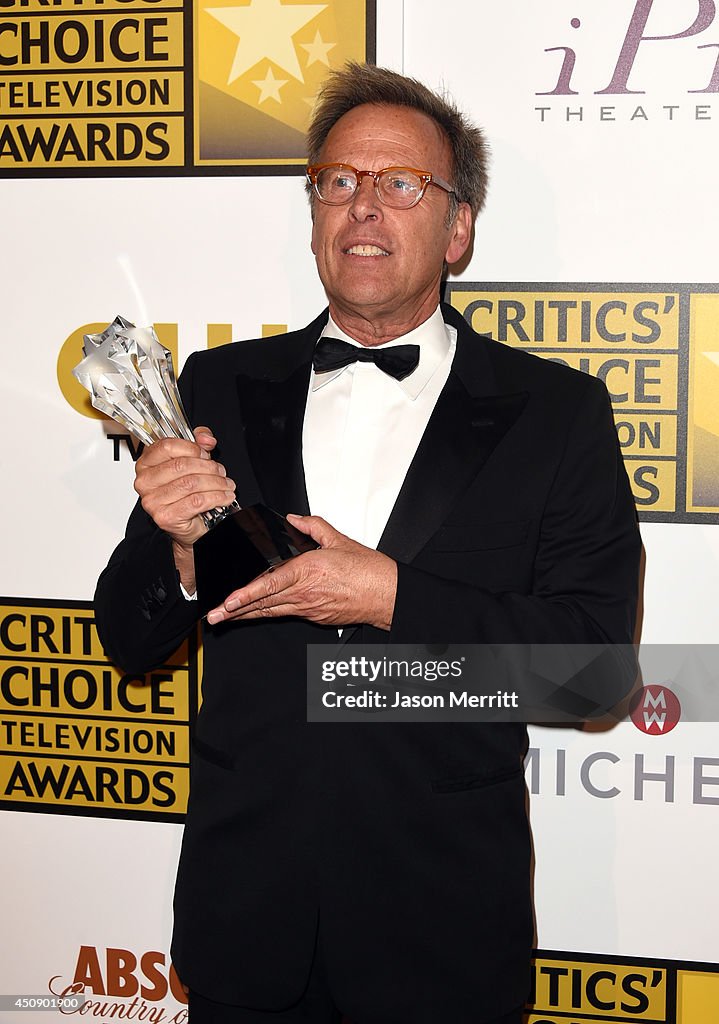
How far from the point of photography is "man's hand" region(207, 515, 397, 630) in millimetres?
1327

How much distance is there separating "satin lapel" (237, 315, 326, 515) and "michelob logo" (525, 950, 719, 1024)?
1.11 metres

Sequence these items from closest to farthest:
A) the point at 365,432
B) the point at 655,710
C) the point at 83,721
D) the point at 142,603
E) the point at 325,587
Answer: the point at 325,587, the point at 142,603, the point at 365,432, the point at 655,710, the point at 83,721

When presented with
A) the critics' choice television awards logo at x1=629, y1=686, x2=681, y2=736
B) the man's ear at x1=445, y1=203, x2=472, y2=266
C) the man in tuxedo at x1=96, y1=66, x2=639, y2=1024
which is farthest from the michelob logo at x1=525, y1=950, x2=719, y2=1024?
the man's ear at x1=445, y1=203, x2=472, y2=266

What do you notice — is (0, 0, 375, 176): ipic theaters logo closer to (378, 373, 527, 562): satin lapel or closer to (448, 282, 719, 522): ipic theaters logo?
(448, 282, 719, 522): ipic theaters logo

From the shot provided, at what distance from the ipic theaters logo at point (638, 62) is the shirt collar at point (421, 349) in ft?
1.77

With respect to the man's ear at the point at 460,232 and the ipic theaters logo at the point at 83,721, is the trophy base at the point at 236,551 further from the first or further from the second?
the ipic theaters logo at the point at 83,721

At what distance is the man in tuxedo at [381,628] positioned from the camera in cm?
151

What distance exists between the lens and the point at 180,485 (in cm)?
135

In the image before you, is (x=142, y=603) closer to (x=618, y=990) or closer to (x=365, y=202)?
(x=365, y=202)

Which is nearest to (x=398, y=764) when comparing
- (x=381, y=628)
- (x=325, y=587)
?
(x=381, y=628)

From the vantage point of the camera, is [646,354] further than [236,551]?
Yes

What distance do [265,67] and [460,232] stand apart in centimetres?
61

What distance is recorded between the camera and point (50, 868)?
229cm

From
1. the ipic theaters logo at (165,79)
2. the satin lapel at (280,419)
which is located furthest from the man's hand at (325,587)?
the ipic theaters logo at (165,79)
